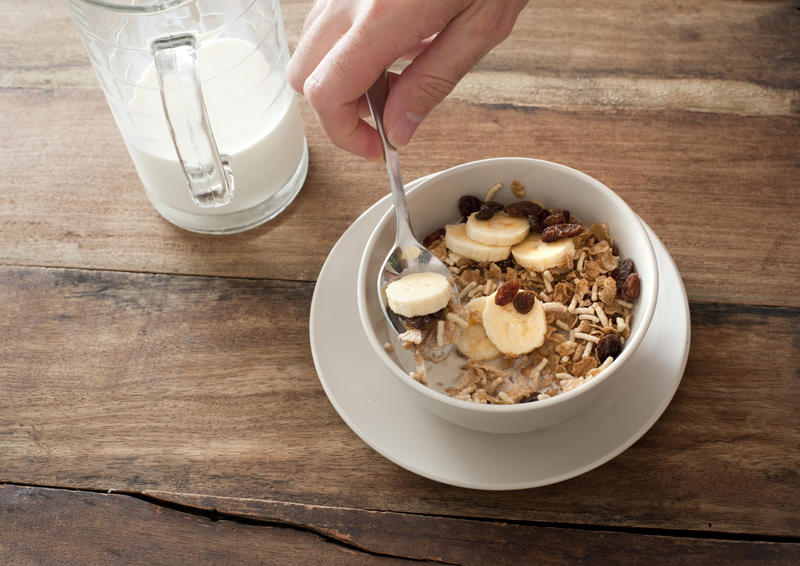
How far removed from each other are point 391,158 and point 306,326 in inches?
9.7

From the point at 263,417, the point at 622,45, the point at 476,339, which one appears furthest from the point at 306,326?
the point at 622,45

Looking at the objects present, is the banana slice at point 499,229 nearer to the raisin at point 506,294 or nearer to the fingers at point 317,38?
the raisin at point 506,294

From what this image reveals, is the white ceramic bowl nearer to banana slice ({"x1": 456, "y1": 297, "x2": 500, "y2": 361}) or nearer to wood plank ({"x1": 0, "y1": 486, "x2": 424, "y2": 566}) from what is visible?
banana slice ({"x1": 456, "y1": 297, "x2": 500, "y2": 361})

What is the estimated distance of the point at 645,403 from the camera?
780 millimetres

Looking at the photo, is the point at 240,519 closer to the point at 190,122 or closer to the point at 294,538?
the point at 294,538

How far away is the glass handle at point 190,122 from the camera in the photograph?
0.78 meters

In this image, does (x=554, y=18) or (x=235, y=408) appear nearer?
(x=235, y=408)

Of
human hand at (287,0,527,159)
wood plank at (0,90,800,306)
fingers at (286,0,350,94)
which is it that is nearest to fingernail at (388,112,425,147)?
human hand at (287,0,527,159)

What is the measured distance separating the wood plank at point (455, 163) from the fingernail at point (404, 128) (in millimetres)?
243

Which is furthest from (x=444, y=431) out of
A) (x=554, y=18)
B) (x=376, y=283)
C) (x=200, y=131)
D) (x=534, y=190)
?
(x=554, y=18)

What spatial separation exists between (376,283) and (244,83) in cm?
31

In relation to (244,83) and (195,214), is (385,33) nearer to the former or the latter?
(244,83)

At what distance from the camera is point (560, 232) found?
0.86m

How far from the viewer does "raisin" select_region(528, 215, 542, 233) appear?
2.89 feet
